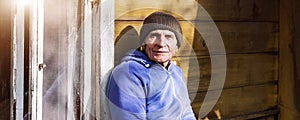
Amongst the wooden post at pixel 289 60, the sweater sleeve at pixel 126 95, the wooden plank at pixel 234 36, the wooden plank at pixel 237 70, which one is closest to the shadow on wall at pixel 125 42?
the wooden plank at pixel 234 36

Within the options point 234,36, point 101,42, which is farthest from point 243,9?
point 101,42

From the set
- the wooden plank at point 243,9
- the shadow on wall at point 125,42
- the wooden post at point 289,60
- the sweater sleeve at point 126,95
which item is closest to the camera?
the sweater sleeve at point 126,95

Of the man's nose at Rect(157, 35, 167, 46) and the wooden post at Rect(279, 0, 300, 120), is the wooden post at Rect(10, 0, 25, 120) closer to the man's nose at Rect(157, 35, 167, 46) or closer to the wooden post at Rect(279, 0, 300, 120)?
the man's nose at Rect(157, 35, 167, 46)

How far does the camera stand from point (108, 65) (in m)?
1.68

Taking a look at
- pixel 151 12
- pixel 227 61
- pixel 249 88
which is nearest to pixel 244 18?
pixel 227 61

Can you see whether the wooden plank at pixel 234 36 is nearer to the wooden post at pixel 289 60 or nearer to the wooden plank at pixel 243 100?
the wooden post at pixel 289 60

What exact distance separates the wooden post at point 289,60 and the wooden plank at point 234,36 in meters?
0.05

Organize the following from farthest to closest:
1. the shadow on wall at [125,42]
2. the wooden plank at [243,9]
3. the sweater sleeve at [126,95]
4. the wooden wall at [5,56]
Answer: the wooden plank at [243,9]
the shadow on wall at [125,42]
the sweater sleeve at [126,95]
the wooden wall at [5,56]

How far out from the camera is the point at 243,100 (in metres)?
2.32

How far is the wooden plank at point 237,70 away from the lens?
2066mm

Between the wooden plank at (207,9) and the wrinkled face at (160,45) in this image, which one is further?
the wooden plank at (207,9)

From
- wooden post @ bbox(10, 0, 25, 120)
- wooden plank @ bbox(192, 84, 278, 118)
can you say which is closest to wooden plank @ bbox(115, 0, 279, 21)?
wooden plank @ bbox(192, 84, 278, 118)

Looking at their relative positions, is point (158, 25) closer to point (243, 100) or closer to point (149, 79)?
point (149, 79)

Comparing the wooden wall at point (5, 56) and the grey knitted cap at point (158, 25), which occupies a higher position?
the grey knitted cap at point (158, 25)
